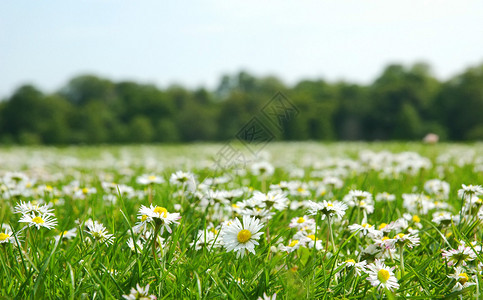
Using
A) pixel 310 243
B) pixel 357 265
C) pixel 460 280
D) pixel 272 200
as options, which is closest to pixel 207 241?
pixel 272 200

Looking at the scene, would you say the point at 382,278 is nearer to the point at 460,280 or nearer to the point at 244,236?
the point at 460,280

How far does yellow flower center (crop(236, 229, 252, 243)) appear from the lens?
1270mm

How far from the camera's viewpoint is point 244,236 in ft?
4.17

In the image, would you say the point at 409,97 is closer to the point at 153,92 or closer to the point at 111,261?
the point at 153,92

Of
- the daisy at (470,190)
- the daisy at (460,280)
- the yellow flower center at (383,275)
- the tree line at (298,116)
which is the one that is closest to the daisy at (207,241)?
the yellow flower center at (383,275)

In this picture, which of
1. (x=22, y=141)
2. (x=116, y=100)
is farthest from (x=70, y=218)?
(x=116, y=100)

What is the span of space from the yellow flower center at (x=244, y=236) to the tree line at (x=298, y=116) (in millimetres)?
40651

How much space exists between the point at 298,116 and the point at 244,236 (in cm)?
4150

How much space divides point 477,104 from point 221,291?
2135 inches

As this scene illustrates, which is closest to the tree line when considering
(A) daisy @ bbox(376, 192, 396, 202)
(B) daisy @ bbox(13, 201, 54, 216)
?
(A) daisy @ bbox(376, 192, 396, 202)

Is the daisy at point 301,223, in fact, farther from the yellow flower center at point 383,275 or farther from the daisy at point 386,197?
the daisy at point 386,197

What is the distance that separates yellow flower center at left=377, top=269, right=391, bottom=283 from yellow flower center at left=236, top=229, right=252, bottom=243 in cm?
42

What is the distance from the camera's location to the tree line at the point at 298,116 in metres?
47.9

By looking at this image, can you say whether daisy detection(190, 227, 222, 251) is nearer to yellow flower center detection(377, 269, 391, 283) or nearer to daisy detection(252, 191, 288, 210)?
daisy detection(252, 191, 288, 210)
